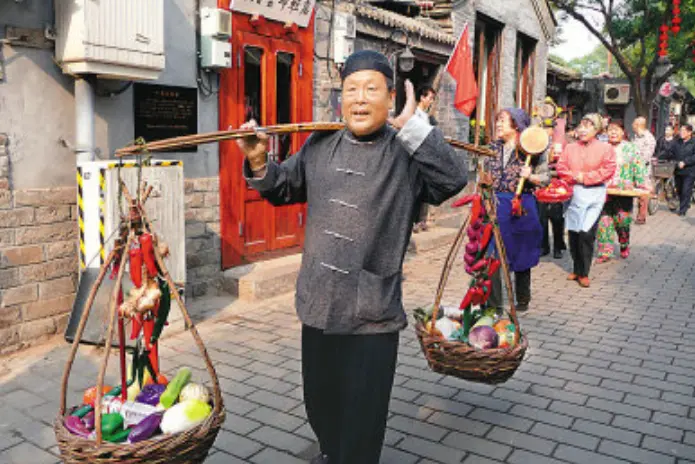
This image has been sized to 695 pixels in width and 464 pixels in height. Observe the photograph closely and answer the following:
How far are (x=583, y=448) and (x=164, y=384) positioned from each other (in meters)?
2.44

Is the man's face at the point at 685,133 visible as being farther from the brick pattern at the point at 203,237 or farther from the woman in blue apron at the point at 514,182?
the brick pattern at the point at 203,237

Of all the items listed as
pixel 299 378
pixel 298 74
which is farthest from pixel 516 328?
pixel 298 74

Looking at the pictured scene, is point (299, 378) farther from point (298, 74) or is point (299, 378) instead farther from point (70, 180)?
point (298, 74)

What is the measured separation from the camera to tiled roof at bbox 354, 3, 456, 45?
9092 mm

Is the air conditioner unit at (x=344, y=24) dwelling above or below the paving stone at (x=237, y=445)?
above

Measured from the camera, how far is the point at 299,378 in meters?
4.84

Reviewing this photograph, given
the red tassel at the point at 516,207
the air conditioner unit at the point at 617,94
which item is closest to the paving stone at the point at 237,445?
the red tassel at the point at 516,207

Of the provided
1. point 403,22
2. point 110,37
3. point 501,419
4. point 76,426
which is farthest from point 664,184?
point 76,426

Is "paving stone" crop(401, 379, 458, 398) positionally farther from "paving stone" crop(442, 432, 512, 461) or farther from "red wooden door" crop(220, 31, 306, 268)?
"red wooden door" crop(220, 31, 306, 268)

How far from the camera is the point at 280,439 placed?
12.8ft

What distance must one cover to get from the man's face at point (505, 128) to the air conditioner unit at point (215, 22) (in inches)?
112

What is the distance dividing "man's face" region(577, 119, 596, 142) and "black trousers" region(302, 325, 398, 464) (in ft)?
19.0

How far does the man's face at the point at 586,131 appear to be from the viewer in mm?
7816

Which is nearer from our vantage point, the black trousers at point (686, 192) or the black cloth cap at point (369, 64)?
the black cloth cap at point (369, 64)
